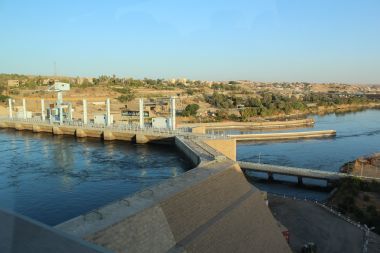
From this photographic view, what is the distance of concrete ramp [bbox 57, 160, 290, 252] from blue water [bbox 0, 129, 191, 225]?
11.5ft

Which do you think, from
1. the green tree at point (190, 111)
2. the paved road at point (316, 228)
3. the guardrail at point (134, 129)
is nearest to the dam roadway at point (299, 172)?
the guardrail at point (134, 129)

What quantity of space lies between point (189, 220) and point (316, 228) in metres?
8.22

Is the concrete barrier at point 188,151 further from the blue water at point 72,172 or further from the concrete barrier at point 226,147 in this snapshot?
the concrete barrier at point 226,147

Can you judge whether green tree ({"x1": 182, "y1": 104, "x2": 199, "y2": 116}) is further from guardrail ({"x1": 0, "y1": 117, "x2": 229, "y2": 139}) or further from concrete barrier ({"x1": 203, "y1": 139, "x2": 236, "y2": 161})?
concrete barrier ({"x1": 203, "y1": 139, "x2": 236, "y2": 161})

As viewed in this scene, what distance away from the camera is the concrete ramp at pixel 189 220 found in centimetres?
1103

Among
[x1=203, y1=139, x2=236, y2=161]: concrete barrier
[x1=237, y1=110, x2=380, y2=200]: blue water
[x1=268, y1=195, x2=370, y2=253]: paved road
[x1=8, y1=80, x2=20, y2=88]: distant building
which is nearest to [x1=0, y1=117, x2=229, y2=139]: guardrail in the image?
[x1=203, y1=139, x2=236, y2=161]: concrete barrier

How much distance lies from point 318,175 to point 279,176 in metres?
3.69

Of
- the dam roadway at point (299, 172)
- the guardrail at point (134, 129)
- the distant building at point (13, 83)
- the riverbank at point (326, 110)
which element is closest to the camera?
the dam roadway at point (299, 172)

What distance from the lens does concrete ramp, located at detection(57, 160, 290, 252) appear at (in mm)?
11031

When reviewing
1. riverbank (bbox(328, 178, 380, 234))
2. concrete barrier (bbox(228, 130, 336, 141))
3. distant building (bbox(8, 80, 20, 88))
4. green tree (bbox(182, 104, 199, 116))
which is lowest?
concrete barrier (bbox(228, 130, 336, 141))

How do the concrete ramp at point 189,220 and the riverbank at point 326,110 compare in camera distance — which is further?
the riverbank at point 326,110

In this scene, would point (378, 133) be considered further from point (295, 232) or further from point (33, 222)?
point (33, 222)

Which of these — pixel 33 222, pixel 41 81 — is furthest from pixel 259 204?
pixel 41 81

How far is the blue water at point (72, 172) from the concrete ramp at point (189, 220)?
3.51 meters
